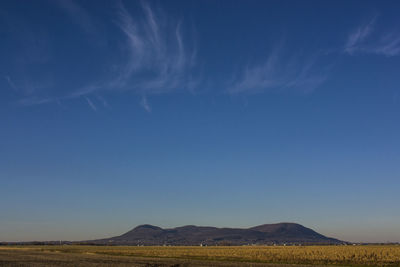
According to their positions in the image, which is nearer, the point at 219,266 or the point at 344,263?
the point at 219,266

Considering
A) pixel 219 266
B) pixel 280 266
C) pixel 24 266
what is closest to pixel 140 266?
pixel 219 266

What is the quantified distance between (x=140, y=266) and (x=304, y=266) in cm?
2267

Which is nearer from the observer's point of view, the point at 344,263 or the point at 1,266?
the point at 1,266

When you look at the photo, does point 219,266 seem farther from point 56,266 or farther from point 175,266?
point 56,266

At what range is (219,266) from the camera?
55.7 metres

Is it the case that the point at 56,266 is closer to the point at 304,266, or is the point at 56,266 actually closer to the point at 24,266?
the point at 24,266

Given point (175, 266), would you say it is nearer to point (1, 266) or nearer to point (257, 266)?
point (257, 266)

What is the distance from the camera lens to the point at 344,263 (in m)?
59.2

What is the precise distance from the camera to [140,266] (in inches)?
2191

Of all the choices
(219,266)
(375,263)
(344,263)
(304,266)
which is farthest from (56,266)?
(375,263)

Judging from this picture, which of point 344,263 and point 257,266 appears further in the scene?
point 344,263

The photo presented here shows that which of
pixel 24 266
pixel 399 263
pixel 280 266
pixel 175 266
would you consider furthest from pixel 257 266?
pixel 24 266

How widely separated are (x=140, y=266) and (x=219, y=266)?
11.1 metres

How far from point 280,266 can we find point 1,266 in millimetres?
38288
